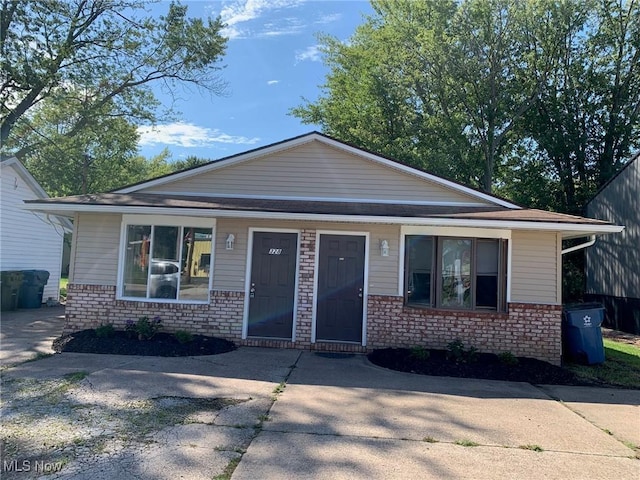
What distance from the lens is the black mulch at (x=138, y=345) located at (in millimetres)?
7707

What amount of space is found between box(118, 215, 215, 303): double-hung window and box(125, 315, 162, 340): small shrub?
2.01ft

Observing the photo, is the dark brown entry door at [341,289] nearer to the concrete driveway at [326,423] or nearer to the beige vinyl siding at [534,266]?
the concrete driveway at [326,423]

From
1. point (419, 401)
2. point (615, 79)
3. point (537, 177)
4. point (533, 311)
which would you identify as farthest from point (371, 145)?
point (419, 401)

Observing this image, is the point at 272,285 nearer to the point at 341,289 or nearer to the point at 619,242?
the point at 341,289

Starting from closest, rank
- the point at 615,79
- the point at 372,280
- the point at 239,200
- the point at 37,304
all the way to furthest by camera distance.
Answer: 1. the point at 372,280
2. the point at 239,200
3. the point at 37,304
4. the point at 615,79

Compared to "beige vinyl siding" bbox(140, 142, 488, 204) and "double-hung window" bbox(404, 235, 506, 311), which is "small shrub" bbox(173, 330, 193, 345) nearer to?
"beige vinyl siding" bbox(140, 142, 488, 204)

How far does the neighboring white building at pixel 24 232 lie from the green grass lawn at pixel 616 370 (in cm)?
1338

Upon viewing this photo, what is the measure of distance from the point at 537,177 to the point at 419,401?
66.5 ft

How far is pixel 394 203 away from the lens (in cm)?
955

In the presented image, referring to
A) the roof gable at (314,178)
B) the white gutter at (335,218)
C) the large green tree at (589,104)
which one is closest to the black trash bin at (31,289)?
the roof gable at (314,178)

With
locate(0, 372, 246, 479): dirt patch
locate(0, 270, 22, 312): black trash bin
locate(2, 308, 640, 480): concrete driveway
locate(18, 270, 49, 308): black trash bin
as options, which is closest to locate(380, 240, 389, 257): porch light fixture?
locate(2, 308, 640, 480): concrete driveway

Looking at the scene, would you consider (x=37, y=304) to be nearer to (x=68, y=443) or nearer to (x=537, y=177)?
(x=68, y=443)

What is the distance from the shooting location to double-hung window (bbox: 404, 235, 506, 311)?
8.49m

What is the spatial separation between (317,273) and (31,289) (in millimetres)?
11392
